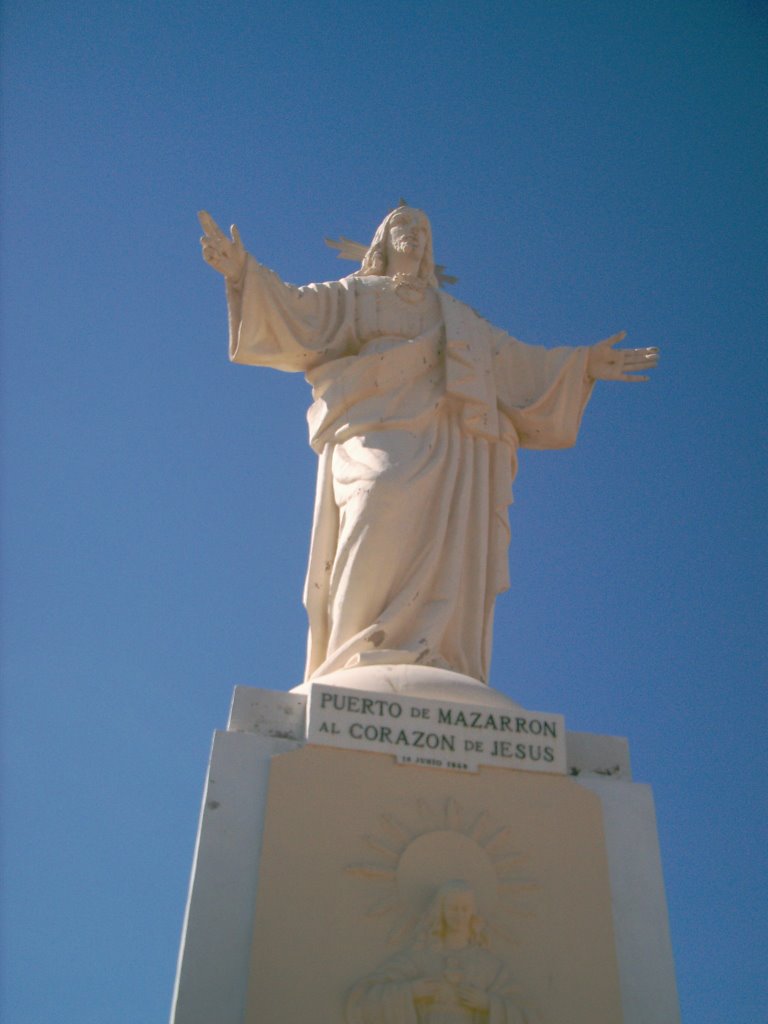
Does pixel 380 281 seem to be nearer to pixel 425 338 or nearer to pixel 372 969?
pixel 425 338

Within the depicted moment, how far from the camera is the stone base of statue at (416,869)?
4.52m

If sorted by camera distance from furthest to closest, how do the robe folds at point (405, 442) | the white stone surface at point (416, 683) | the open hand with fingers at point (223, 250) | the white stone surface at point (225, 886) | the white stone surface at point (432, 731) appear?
the open hand with fingers at point (223, 250) → the robe folds at point (405, 442) → the white stone surface at point (416, 683) → the white stone surface at point (432, 731) → the white stone surface at point (225, 886)

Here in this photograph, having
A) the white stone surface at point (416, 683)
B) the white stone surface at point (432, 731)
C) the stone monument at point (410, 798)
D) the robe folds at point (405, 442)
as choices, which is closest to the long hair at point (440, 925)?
the stone monument at point (410, 798)

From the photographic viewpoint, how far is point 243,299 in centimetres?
715

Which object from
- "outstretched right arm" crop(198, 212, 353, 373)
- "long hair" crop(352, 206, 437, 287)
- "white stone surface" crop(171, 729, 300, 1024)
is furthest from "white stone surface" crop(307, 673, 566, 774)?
"long hair" crop(352, 206, 437, 287)

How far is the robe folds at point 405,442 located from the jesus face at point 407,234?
321mm

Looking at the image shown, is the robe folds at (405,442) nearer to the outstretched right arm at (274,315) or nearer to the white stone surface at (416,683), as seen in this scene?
the outstretched right arm at (274,315)

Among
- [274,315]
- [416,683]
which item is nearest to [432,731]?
[416,683]

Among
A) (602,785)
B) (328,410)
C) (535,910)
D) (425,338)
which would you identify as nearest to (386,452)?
(328,410)

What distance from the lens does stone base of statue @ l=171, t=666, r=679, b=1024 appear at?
14.8 feet

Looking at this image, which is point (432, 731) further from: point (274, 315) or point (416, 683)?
point (274, 315)

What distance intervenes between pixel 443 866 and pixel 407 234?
177 inches

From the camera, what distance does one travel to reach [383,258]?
8.02 meters

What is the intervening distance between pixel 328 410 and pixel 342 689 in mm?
2098
